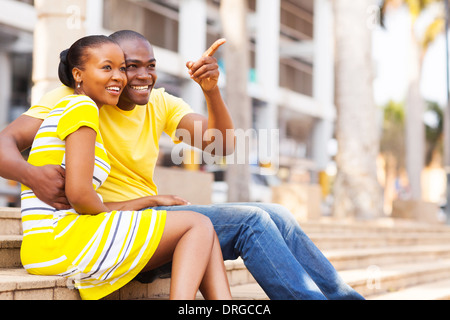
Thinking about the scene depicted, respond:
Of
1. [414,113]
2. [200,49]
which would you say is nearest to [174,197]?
[414,113]

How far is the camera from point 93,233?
2.73 metres

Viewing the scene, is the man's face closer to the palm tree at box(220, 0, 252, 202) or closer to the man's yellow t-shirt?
the man's yellow t-shirt

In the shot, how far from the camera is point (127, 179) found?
3.34 meters

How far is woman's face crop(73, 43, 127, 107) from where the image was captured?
3.03 m

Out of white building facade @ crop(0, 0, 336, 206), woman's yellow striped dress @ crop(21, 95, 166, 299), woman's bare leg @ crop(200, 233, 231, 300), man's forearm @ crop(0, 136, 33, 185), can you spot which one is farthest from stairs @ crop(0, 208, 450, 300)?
white building facade @ crop(0, 0, 336, 206)

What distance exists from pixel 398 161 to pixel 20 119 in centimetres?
4390

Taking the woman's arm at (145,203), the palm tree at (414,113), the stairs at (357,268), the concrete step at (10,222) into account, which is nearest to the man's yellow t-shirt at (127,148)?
the woman's arm at (145,203)

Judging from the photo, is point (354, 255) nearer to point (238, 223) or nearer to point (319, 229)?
point (319, 229)

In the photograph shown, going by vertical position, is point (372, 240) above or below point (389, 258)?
above

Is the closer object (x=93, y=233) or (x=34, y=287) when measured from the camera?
(x=93, y=233)

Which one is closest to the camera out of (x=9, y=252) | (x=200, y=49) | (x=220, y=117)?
(x=9, y=252)

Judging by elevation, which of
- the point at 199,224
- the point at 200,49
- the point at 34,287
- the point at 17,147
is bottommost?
the point at 34,287

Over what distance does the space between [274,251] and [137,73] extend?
1.17 metres

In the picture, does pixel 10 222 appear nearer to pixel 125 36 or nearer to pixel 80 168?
pixel 125 36
